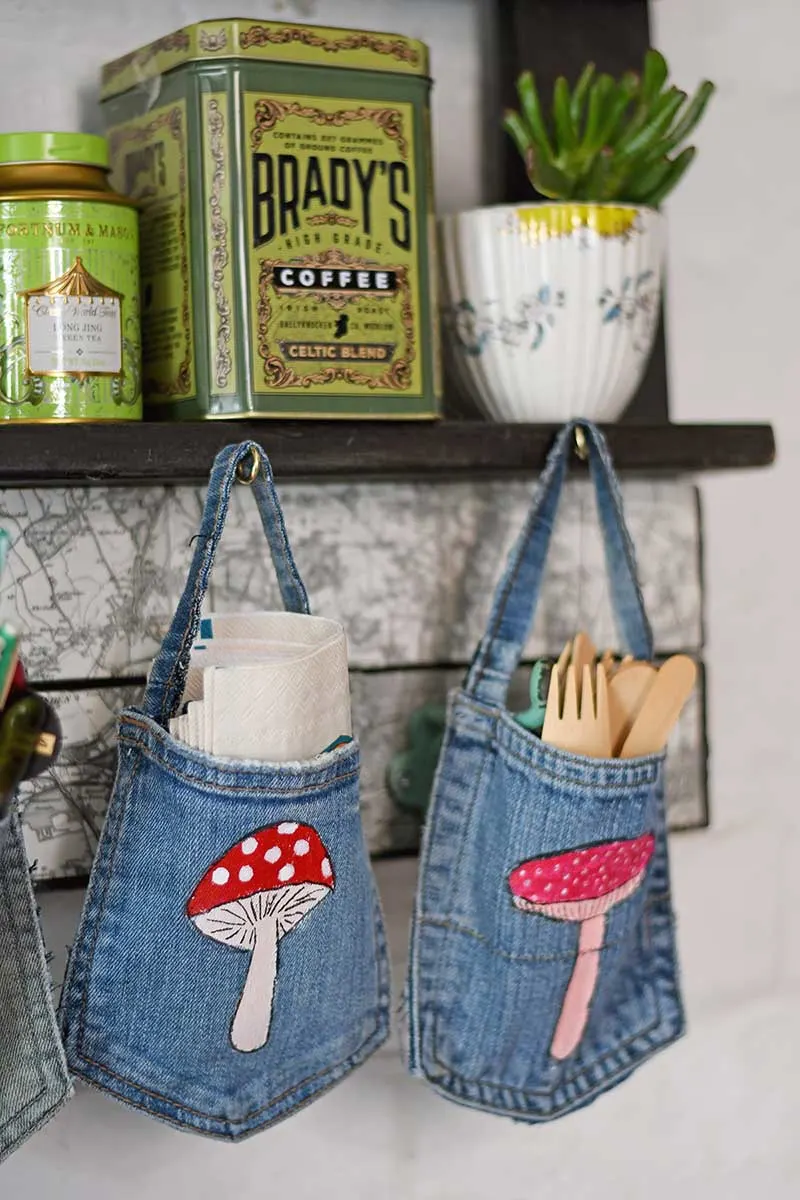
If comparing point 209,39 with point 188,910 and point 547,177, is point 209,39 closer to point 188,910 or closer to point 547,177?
point 547,177

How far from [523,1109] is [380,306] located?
406 mm

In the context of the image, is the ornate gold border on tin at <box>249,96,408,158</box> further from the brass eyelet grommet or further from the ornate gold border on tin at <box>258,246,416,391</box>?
the brass eyelet grommet

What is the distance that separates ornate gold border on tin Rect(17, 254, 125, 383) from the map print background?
0.10 meters

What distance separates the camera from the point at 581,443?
0.73m

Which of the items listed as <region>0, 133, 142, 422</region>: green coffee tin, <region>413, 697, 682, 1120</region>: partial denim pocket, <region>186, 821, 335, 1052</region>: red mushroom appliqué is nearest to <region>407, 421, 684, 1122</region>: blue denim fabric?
<region>413, 697, 682, 1120</region>: partial denim pocket

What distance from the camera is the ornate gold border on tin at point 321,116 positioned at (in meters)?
0.66

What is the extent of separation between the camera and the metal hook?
2.14 feet

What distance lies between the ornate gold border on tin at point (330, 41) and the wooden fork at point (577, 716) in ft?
1.00

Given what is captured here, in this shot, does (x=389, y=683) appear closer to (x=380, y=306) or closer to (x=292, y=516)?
(x=292, y=516)

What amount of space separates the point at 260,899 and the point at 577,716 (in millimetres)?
179

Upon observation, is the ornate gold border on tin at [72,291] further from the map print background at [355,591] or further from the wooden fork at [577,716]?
the wooden fork at [577,716]

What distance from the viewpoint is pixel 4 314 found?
62cm

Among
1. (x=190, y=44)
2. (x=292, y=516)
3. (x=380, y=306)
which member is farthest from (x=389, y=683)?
(x=190, y=44)

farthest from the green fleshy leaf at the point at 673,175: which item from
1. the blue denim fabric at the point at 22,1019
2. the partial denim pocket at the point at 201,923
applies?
the blue denim fabric at the point at 22,1019
